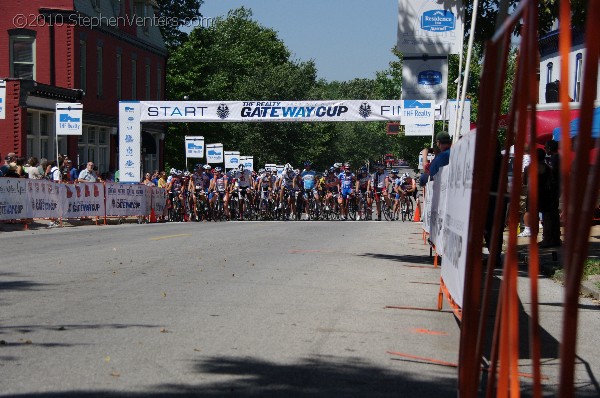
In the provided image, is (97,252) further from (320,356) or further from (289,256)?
(320,356)

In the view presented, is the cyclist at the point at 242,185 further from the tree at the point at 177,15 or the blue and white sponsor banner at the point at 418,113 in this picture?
the tree at the point at 177,15

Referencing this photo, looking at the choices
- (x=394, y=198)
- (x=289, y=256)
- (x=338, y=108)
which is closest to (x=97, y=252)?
(x=289, y=256)

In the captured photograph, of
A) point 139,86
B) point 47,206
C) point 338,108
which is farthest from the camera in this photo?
point 139,86

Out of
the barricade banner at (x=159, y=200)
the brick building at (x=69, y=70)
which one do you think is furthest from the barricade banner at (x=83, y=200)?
the brick building at (x=69, y=70)

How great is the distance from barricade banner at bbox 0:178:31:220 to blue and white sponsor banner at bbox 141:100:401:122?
9993 millimetres

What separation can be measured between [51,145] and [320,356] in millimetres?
34519

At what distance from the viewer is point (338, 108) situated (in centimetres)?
3372

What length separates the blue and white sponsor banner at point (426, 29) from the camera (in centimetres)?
1847

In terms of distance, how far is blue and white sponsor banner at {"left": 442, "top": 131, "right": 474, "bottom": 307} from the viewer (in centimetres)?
693

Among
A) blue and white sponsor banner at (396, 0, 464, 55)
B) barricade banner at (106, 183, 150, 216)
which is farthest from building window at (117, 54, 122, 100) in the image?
blue and white sponsor banner at (396, 0, 464, 55)

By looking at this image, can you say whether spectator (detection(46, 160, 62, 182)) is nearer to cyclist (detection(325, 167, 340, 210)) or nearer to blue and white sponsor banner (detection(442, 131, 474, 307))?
cyclist (detection(325, 167, 340, 210))

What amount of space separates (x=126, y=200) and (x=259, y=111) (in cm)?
577

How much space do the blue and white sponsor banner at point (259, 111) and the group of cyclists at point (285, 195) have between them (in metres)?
2.07

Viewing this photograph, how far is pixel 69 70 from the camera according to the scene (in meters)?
41.8
